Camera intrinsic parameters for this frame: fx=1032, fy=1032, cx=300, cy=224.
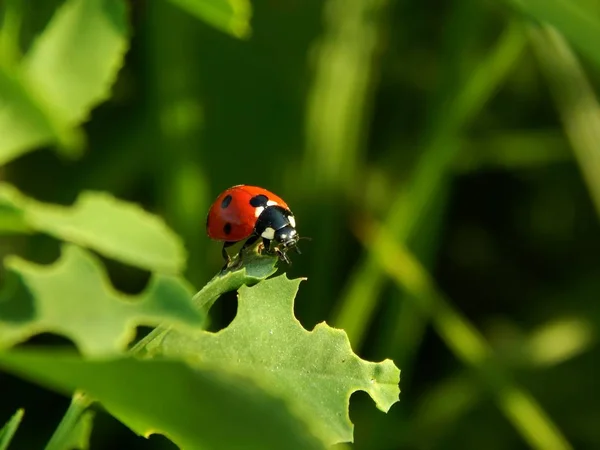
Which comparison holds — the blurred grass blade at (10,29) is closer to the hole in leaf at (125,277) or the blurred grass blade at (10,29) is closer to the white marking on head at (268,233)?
the white marking on head at (268,233)

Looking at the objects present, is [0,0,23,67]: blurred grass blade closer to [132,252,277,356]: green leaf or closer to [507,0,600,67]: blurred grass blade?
[132,252,277,356]: green leaf

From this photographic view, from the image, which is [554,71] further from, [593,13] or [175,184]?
[175,184]

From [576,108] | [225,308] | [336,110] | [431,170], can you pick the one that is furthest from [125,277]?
[576,108]

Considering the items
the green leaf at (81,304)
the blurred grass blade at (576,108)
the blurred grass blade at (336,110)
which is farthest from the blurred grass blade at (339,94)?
the green leaf at (81,304)

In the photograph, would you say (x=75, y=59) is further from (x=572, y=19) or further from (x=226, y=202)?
(x=572, y=19)

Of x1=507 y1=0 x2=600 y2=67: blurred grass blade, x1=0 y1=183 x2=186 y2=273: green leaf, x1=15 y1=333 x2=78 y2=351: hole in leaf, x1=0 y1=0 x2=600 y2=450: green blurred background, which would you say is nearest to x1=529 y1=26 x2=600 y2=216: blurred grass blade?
x1=0 y1=0 x2=600 y2=450: green blurred background

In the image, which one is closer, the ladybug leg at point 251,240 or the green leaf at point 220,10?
the green leaf at point 220,10
